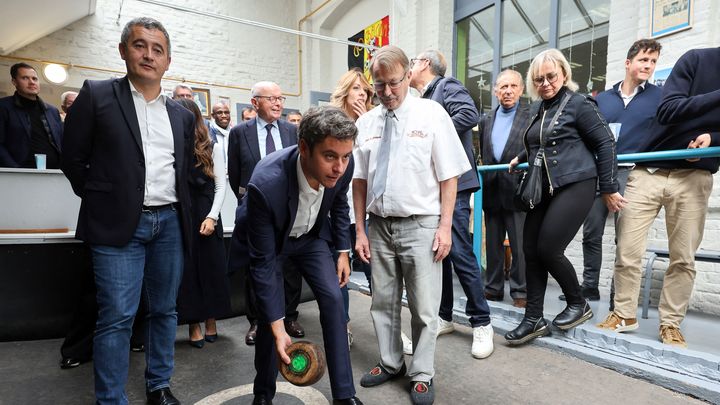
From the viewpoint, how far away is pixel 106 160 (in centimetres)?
175

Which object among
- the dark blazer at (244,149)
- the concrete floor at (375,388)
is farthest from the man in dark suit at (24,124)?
the dark blazer at (244,149)

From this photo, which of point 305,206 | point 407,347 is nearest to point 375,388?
point 407,347

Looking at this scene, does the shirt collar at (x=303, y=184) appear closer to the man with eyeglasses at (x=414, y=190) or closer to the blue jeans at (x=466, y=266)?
the man with eyeglasses at (x=414, y=190)

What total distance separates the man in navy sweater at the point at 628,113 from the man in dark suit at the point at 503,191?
1.99 feet

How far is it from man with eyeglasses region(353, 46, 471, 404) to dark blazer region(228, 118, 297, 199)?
1044mm

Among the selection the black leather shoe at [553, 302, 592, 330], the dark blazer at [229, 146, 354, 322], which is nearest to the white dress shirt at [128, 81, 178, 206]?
the dark blazer at [229, 146, 354, 322]

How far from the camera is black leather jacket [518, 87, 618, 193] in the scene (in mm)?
2348

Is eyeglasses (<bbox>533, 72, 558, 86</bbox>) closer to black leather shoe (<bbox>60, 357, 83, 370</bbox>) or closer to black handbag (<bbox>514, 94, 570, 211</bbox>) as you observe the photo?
black handbag (<bbox>514, 94, 570, 211</bbox>)

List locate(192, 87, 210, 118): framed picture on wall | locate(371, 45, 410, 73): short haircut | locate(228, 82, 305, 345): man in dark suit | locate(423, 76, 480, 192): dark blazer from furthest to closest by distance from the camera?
locate(192, 87, 210, 118): framed picture on wall
locate(228, 82, 305, 345): man in dark suit
locate(423, 76, 480, 192): dark blazer
locate(371, 45, 410, 73): short haircut

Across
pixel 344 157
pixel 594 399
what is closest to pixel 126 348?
pixel 344 157

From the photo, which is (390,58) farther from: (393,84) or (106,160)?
(106,160)

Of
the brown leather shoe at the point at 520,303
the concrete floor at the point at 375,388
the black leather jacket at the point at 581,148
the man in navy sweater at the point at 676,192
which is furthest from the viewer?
the brown leather shoe at the point at 520,303

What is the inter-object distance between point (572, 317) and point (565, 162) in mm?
938

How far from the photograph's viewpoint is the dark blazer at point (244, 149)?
293 cm
